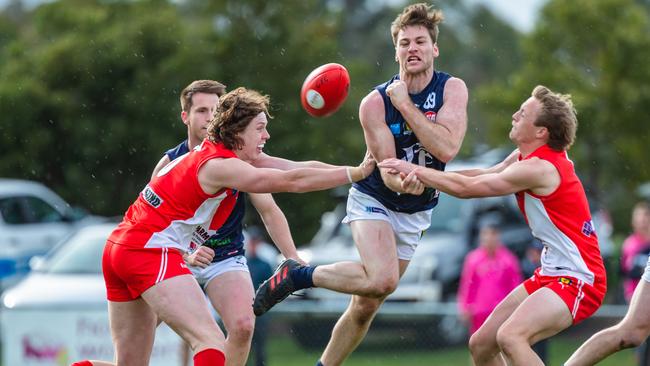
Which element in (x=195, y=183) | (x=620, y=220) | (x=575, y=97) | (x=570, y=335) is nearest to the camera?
(x=195, y=183)

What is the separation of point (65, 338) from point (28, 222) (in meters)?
6.38

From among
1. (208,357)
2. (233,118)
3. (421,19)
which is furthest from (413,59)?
(208,357)

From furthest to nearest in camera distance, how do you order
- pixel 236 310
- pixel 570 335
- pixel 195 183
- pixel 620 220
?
pixel 620 220
pixel 570 335
pixel 236 310
pixel 195 183

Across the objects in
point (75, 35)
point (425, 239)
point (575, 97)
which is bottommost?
point (425, 239)

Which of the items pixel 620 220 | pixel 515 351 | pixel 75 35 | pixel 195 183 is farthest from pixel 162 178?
pixel 620 220

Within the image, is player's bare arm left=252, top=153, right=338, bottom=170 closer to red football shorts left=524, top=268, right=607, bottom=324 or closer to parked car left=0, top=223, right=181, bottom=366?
red football shorts left=524, top=268, right=607, bottom=324

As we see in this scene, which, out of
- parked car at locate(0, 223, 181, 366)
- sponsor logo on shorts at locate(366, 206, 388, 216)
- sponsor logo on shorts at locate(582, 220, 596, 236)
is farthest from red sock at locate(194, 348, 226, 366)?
parked car at locate(0, 223, 181, 366)

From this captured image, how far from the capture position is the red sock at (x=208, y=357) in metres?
7.20

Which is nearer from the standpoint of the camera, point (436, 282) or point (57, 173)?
point (436, 282)

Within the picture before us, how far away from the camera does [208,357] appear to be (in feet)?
23.6

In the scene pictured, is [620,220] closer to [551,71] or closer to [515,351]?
[551,71]

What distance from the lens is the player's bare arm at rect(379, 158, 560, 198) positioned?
7668 mm

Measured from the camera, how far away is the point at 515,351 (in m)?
7.47

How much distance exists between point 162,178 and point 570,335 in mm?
8445
